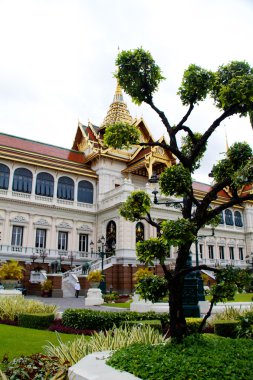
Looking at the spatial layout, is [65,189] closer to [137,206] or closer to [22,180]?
[22,180]

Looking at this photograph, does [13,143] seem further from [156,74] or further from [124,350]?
[124,350]

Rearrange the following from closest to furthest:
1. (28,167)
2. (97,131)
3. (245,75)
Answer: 1. (245,75)
2. (28,167)
3. (97,131)

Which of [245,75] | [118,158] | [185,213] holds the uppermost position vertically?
[118,158]

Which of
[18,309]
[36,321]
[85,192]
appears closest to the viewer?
[36,321]

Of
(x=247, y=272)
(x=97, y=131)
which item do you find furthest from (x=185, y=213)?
(x=97, y=131)

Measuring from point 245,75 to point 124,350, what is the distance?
16.6ft

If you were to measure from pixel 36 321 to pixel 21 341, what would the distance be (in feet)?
9.75

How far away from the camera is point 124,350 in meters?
5.15

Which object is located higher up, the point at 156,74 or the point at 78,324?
the point at 156,74

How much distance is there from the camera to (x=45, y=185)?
108 feet

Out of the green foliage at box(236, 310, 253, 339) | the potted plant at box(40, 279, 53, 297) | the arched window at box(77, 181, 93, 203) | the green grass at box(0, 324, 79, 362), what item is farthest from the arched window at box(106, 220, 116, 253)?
the green foliage at box(236, 310, 253, 339)

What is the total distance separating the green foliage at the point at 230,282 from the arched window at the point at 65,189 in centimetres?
2919

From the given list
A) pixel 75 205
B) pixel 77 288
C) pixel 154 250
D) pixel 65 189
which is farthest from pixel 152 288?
pixel 65 189

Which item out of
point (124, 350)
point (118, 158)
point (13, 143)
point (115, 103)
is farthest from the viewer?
point (115, 103)
